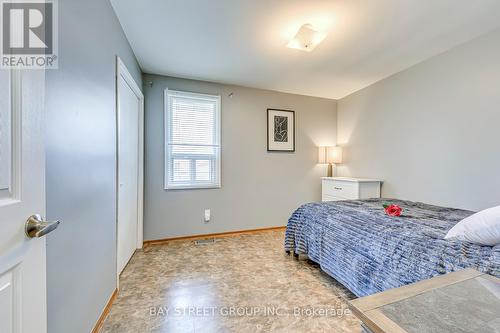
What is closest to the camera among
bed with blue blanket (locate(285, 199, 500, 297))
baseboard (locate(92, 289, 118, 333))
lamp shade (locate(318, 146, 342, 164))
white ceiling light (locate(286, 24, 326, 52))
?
bed with blue blanket (locate(285, 199, 500, 297))

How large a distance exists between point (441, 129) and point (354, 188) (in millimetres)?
1184

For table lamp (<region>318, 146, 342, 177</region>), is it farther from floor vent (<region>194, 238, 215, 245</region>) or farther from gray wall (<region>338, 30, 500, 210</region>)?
floor vent (<region>194, 238, 215, 245</region>)

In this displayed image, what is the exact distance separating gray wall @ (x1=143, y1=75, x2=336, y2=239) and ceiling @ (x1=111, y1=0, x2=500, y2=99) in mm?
530

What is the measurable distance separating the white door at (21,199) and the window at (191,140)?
2.42 metres

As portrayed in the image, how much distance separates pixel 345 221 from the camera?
185cm

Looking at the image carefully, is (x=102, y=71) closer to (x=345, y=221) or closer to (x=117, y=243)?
(x=117, y=243)

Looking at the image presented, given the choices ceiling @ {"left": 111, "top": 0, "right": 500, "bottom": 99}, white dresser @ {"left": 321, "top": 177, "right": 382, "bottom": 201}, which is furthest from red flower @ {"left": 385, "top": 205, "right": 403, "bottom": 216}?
ceiling @ {"left": 111, "top": 0, "right": 500, "bottom": 99}

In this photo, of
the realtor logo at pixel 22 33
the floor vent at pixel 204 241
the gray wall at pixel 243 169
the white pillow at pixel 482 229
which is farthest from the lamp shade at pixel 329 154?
the realtor logo at pixel 22 33

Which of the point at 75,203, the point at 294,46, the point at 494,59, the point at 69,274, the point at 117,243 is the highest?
the point at 294,46

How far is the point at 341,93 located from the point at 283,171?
5.60 ft

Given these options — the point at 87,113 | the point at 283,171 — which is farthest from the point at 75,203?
the point at 283,171

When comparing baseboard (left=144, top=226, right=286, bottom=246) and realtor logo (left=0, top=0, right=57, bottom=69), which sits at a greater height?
realtor logo (left=0, top=0, right=57, bottom=69)

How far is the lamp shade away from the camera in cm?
386

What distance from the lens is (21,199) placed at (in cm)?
61
